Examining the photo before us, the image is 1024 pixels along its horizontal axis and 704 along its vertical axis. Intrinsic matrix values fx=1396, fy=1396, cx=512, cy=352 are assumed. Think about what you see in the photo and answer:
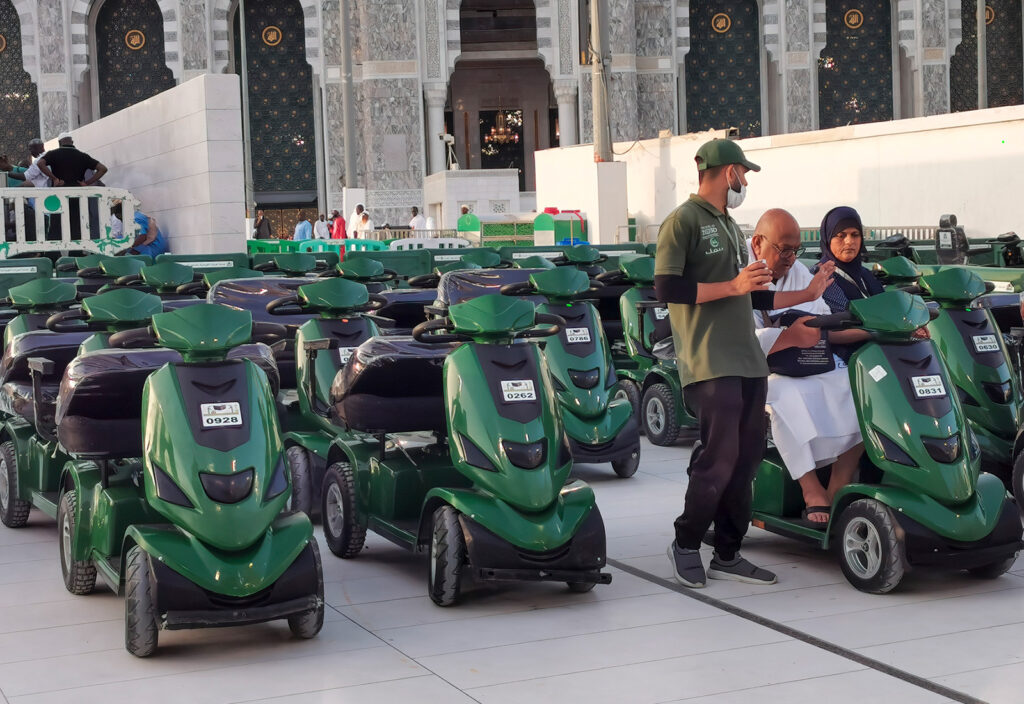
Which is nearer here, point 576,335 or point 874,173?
point 576,335

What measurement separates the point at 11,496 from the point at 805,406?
338cm

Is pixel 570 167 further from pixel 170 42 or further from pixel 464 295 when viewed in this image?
pixel 464 295

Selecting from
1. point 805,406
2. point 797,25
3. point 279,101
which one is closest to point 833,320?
point 805,406

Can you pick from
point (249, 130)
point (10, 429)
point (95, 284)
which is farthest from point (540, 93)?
point (10, 429)

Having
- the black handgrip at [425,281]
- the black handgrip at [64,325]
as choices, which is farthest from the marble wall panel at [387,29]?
the black handgrip at [64,325]

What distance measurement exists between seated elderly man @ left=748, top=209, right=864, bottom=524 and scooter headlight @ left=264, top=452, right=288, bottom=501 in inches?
68.8

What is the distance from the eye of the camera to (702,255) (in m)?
4.58

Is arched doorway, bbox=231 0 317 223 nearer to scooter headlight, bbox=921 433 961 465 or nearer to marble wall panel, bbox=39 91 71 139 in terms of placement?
marble wall panel, bbox=39 91 71 139

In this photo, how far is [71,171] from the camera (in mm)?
12492

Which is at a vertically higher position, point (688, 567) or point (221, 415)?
point (221, 415)

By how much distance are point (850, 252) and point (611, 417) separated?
2.02 m

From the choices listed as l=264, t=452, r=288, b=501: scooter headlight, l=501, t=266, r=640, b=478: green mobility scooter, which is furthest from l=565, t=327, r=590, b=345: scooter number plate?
l=264, t=452, r=288, b=501: scooter headlight

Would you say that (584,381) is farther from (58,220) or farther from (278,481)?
(58,220)

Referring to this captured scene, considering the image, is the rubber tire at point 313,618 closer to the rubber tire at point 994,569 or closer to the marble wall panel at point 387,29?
the rubber tire at point 994,569
